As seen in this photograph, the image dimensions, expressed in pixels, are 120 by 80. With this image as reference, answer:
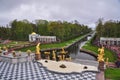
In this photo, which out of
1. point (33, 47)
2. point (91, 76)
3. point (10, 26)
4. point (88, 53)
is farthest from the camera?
point (10, 26)

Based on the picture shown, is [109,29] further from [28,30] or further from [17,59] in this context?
[17,59]

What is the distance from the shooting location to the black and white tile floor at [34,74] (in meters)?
16.8

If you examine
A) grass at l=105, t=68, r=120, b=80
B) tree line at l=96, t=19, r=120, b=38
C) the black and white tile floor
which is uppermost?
tree line at l=96, t=19, r=120, b=38

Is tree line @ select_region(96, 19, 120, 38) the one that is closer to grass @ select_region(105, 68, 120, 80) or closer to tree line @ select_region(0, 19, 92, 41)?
tree line @ select_region(0, 19, 92, 41)

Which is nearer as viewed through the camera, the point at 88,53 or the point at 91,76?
the point at 91,76

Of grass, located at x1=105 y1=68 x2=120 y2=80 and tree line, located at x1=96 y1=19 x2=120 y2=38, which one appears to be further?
tree line, located at x1=96 y1=19 x2=120 y2=38

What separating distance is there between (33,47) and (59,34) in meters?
25.2

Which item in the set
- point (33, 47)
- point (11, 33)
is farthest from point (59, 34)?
point (33, 47)

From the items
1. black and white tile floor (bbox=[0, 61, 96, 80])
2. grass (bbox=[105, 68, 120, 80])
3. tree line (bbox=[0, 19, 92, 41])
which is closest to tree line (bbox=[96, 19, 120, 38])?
tree line (bbox=[0, 19, 92, 41])

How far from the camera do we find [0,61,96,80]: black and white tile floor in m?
16.8

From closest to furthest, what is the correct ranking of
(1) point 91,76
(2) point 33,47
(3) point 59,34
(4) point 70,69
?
(1) point 91,76 → (4) point 70,69 → (2) point 33,47 → (3) point 59,34

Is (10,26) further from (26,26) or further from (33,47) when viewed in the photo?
(33,47)

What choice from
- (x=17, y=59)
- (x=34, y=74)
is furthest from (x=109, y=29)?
(x=34, y=74)

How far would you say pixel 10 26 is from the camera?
77062 millimetres
